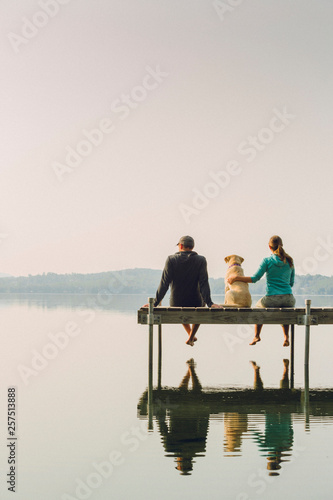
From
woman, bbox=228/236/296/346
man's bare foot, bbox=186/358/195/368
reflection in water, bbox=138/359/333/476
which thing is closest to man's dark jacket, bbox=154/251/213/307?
woman, bbox=228/236/296/346

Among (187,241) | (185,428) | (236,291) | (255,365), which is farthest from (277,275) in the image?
(185,428)

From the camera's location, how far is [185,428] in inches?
333

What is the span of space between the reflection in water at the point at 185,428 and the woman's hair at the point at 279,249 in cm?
324

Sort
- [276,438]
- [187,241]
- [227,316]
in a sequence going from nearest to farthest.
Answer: [276,438], [227,316], [187,241]

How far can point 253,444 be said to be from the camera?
745 cm

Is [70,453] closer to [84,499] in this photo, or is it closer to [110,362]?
[84,499]

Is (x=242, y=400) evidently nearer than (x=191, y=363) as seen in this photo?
Yes

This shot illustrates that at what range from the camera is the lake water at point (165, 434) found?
6172 mm

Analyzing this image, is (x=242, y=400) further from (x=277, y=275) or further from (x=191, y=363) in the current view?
(x=191, y=363)

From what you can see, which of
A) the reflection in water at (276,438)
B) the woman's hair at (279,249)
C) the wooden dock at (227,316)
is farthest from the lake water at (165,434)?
the woman's hair at (279,249)

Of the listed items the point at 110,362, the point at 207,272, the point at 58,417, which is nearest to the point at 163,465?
the point at 58,417

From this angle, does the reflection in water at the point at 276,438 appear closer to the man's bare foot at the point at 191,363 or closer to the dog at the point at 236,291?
the dog at the point at 236,291

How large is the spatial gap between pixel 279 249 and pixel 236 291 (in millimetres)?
1254

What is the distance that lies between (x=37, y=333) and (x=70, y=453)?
19928 mm
